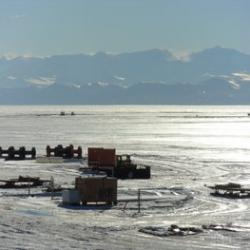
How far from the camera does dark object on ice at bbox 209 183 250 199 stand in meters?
40.3

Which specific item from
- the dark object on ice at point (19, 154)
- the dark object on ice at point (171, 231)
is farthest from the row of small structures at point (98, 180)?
the dark object on ice at point (171, 231)

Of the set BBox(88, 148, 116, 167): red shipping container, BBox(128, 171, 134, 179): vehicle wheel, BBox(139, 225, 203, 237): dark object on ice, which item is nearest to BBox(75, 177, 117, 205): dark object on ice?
BBox(139, 225, 203, 237): dark object on ice

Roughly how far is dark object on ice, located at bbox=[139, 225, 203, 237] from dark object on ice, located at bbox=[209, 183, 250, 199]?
36.3ft

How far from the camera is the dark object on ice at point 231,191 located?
1586 inches

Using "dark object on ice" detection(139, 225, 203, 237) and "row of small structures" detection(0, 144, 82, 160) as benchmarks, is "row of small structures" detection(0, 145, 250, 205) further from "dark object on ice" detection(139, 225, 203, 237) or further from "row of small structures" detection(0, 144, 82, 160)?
"dark object on ice" detection(139, 225, 203, 237)

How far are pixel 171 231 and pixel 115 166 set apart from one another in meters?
25.1

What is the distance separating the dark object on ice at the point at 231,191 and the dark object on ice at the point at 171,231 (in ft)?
36.3

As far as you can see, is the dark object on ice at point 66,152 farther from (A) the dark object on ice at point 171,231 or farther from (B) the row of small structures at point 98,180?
(A) the dark object on ice at point 171,231

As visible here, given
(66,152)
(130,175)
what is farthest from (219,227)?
(66,152)

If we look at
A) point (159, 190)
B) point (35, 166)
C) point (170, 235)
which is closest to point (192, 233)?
point (170, 235)

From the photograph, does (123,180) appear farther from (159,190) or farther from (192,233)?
(192,233)

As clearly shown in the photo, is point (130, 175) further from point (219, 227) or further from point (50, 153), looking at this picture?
point (219, 227)

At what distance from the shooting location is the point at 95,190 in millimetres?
→ 36469

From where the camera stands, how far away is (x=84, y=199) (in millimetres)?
36438
